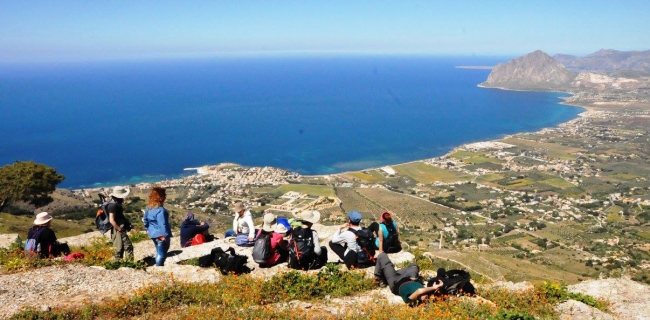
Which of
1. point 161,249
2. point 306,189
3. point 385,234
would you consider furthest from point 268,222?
point 306,189

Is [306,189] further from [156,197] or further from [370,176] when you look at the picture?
[156,197]

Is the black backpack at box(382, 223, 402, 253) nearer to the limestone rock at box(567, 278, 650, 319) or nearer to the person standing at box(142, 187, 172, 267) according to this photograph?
the limestone rock at box(567, 278, 650, 319)

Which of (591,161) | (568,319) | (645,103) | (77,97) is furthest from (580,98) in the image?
(77,97)

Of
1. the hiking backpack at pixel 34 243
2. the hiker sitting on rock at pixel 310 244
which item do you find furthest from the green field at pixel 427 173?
the hiking backpack at pixel 34 243

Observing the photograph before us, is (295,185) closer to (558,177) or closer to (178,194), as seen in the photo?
(178,194)

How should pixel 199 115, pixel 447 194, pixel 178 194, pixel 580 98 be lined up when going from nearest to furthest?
pixel 178 194 → pixel 447 194 → pixel 199 115 → pixel 580 98
